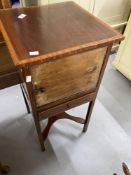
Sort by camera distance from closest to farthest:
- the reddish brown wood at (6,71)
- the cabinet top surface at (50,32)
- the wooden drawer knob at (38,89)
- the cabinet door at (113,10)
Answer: the cabinet top surface at (50,32) < the wooden drawer knob at (38,89) < the reddish brown wood at (6,71) < the cabinet door at (113,10)

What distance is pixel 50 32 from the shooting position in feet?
2.44

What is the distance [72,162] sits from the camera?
4.00 feet

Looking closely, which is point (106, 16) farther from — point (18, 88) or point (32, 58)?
point (32, 58)

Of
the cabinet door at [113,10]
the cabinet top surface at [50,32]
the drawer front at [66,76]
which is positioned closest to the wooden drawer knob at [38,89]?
the drawer front at [66,76]

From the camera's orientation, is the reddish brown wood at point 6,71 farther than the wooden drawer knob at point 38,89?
Yes

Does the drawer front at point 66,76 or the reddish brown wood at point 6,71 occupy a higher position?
the drawer front at point 66,76

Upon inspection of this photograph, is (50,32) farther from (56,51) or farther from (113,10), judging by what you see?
(113,10)

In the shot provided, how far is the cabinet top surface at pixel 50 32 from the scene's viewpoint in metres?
0.64

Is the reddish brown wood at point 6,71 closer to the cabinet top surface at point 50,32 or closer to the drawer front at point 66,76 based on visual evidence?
the cabinet top surface at point 50,32

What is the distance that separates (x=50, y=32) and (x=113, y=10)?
4.47 ft

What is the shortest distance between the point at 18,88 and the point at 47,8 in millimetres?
991

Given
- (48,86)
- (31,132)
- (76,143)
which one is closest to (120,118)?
(76,143)

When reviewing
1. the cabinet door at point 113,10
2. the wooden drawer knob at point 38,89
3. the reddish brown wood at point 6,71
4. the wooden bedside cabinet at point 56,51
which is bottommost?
the reddish brown wood at point 6,71

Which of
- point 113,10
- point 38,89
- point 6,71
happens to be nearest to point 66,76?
point 38,89
